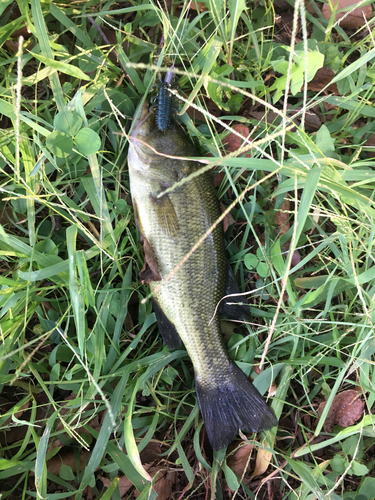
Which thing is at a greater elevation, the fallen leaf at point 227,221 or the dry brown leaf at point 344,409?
the fallen leaf at point 227,221

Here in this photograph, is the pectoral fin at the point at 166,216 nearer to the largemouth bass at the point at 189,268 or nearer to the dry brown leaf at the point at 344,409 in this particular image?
the largemouth bass at the point at 189,268

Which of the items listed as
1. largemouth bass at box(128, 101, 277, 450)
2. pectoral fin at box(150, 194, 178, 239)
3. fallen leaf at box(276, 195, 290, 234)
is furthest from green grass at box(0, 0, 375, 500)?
pectoral fin at box(150, 194, 178, 239)

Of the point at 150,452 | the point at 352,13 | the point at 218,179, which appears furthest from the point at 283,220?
the point at 150,452

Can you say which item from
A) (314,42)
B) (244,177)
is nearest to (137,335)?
(244,177)

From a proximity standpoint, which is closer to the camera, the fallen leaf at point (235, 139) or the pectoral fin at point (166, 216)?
the pectoral fin at point (166, 216)

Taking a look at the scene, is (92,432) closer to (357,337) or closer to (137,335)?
(137,335)

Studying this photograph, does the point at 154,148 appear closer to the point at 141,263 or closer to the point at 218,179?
the point at 218,179

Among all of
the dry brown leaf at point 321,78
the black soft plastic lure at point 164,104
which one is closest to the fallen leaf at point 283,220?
the dry brown leaf at point 321,78

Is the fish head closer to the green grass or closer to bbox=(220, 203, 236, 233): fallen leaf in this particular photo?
the green grass
